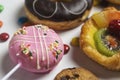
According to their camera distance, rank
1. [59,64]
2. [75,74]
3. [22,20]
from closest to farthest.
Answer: [75,74] < [59,64] < [22,20]

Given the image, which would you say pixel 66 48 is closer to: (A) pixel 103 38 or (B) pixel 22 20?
(A) pixel 103 38

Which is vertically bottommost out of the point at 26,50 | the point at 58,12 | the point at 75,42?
the point at 26,50

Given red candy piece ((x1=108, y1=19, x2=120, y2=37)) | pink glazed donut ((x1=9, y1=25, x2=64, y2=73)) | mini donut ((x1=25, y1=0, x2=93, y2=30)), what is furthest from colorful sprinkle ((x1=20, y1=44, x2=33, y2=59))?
red candy piece ((x1=108, y1=19, x2=120, y2=37))

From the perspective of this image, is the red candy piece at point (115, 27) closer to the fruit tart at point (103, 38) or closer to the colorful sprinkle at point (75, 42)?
the fruit tart at point (103, 38)

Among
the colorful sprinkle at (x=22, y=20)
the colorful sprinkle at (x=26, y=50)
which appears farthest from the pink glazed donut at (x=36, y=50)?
the colorful sprinkle at (x=22, y=20)

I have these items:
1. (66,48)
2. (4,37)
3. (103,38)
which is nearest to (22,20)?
(4,37)

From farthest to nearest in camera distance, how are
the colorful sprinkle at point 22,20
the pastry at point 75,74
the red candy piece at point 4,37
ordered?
the colorful sprinkle at point 22,20, the red candy piece at point 4,37, the pastry at point 75,74

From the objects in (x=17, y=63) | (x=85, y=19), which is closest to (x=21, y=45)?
(x=17, y=63)
